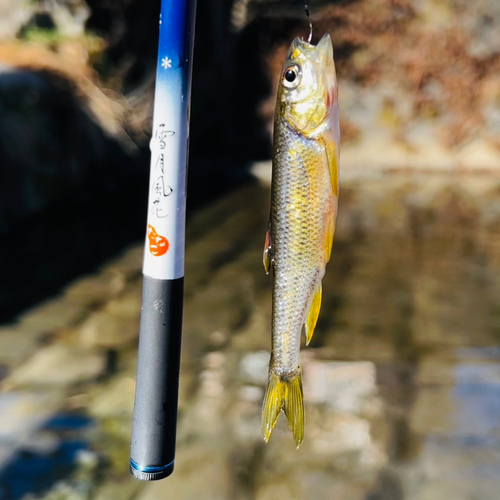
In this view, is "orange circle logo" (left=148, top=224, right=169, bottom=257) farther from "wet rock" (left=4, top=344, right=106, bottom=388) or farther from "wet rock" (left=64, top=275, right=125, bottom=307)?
"wet rock" (left=64, top=275, right=125, bottom=307)

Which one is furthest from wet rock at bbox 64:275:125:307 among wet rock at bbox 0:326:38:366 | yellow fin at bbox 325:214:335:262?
yellow fin at bbox 325:214:335:262

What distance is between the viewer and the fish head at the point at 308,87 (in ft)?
6.15

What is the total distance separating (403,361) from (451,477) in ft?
4.45

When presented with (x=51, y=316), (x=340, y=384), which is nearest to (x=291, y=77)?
(x=340, y=384)

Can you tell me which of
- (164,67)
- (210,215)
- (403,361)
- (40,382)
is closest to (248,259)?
(210,215)

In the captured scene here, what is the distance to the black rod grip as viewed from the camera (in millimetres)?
2453

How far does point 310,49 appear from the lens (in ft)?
6.21

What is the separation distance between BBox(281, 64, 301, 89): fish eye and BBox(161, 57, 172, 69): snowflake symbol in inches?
21.6

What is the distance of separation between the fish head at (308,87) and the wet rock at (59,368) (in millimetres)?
3061

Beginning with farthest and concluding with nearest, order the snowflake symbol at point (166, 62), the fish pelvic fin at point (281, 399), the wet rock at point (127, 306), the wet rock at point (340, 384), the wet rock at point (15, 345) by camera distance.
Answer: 1. the wet rock at point (127, 306)
2. the wet rock at point (15, 345)
3. the wet rock at point (340, 384)
4. the snowflake symbol at point (166, 62)
5. the fish pelvic fin at point (281, 399)

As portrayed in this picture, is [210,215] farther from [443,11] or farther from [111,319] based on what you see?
[443,11]

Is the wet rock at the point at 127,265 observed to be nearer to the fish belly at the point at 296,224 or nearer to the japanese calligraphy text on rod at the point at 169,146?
the japanese calligraphy text on rod at the point at 169,146

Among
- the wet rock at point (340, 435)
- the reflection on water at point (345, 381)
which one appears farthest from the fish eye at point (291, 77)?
the wet rock at point (340, 435)

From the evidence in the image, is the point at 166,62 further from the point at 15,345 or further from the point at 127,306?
the point at 127,306
